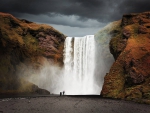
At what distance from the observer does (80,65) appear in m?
79.7

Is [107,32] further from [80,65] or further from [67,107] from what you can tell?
[67,107]

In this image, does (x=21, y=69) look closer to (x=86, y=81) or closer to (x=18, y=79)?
(x=18, y=79)

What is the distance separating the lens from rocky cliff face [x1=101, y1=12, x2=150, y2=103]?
144 ft

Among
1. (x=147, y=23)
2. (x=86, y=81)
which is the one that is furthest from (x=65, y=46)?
(x=147, y=23)

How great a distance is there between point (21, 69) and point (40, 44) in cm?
1604

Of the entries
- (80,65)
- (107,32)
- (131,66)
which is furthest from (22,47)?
(131,66)

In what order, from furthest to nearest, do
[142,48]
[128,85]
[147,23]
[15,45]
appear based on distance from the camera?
[15,45] < [147,23] < [142,48] < [128,85]

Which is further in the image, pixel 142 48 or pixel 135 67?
pixel 142 48

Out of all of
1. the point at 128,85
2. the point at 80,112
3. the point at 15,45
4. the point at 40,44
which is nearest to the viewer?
the point at 80,112

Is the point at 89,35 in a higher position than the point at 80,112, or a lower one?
higher

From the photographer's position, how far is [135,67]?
47844mm

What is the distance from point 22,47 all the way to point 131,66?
38.2m

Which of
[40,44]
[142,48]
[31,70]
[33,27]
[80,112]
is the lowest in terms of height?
[80,112]

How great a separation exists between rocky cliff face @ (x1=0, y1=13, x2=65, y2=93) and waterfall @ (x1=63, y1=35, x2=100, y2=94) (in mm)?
3816
